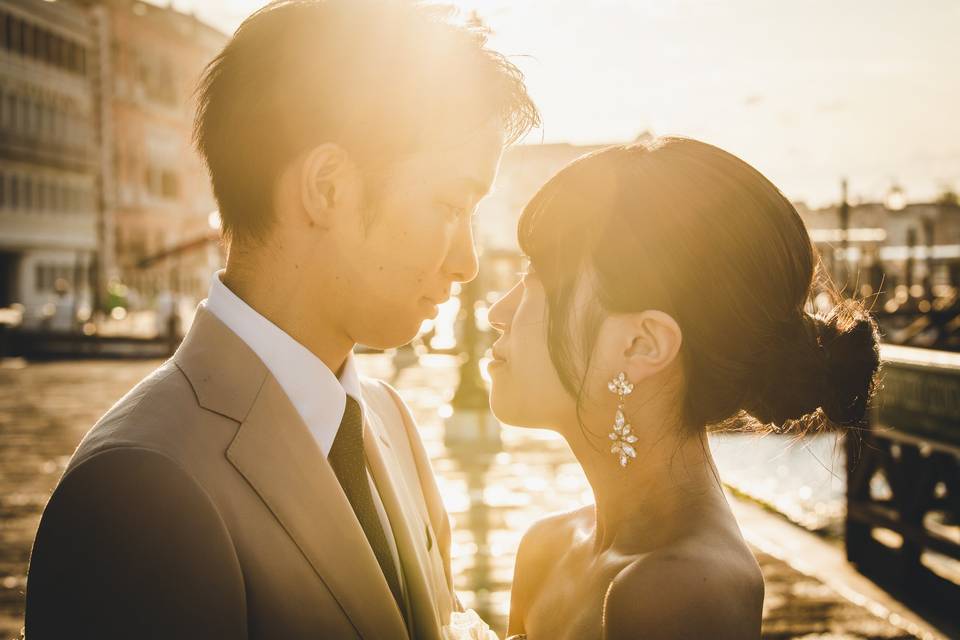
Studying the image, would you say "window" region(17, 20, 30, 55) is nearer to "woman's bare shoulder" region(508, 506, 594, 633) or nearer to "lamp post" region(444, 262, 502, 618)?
"lamp post" region(444, 262, 502, 618)

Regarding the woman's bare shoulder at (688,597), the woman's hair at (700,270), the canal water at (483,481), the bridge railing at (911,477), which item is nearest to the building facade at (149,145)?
the canal water at (483,481)

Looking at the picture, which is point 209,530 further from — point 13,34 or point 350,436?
point 13,34

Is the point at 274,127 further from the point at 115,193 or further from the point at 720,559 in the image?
the point at 115,193

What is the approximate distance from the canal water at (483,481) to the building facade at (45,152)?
95.2 feet

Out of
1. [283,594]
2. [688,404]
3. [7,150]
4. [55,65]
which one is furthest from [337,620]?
[55,65]

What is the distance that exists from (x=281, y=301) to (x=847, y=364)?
121 cm

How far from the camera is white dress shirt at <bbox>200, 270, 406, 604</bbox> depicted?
1.76 metres

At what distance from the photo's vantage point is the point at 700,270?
1.76 metres

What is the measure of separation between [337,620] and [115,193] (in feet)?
167

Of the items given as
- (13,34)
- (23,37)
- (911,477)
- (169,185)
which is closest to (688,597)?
(911,477)

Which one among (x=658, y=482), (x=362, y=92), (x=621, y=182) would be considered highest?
(x=362, y=92)

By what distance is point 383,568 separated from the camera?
1738 millimetres

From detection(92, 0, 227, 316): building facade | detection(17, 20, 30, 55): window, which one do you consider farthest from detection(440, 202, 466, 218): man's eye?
detection(17, 20, 30, 55): window

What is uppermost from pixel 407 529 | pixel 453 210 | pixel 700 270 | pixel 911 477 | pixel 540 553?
pixel 453 210
